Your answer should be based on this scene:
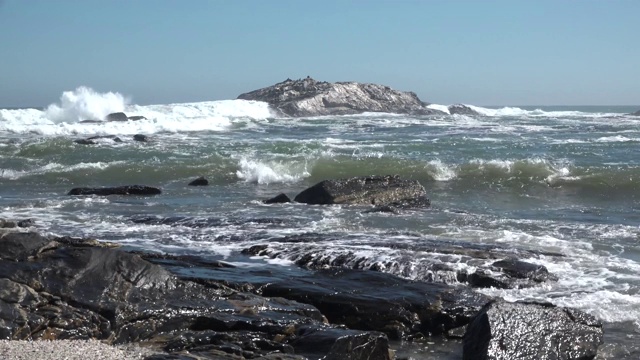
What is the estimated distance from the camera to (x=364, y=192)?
15.8 m

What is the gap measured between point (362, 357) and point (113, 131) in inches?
A: 1425

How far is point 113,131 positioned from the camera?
4041cm

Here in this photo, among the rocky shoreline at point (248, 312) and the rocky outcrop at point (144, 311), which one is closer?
the rocky outcrop at point (144, 311)

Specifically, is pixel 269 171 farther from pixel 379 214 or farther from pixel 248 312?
pixel 248 312

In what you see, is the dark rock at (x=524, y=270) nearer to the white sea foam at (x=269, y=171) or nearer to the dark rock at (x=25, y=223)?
the dark rock at (x=25, y=223)

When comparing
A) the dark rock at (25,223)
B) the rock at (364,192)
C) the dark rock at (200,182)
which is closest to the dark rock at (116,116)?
the dark rock at (200,182)

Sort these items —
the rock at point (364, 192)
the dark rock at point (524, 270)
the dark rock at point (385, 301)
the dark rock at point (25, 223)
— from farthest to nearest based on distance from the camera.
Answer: the rock at point (364, 192), the dark rock at point (25, 223), the dark rock at point (524, 270), the dark rock at point (385, 301)

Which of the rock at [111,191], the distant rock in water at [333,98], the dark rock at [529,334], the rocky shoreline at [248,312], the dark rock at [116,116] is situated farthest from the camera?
the distant rock in water at [333,98]

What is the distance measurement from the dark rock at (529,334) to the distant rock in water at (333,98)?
52309mm

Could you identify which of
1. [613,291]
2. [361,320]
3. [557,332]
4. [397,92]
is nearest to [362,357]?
[361,320]

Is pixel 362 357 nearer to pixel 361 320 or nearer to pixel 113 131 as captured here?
pixel 361 320

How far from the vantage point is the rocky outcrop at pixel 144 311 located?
6191mm

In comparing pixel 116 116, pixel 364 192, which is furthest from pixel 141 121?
pixel 364 192

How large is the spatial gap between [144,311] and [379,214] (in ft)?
26.1
